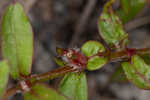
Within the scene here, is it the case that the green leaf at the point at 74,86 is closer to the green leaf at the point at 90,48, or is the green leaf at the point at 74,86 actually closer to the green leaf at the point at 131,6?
the green leaf at the point at 90,48

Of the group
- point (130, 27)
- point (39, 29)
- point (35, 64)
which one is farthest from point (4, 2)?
point (130, 27)

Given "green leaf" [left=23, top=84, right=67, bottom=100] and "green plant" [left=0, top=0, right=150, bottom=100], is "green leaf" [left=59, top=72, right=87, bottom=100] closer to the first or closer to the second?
"green plant" [left=0, top=0, right=150, bottom=100]

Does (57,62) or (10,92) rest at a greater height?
(57,62)

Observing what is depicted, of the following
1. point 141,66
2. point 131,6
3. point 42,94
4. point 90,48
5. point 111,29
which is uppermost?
point 131,6

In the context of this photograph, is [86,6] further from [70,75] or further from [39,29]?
[70,75]

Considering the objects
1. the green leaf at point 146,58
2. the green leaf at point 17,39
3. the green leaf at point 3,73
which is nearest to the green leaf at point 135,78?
the green leaf at point 146,58

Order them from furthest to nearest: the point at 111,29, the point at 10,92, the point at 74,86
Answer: the point at 111,29 < the point at 74,86 < the point at 10,92

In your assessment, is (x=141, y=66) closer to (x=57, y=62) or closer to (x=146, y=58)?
(x=146, y=58)

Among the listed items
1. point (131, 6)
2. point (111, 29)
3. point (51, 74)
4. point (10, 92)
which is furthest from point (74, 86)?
point (131, 6)
